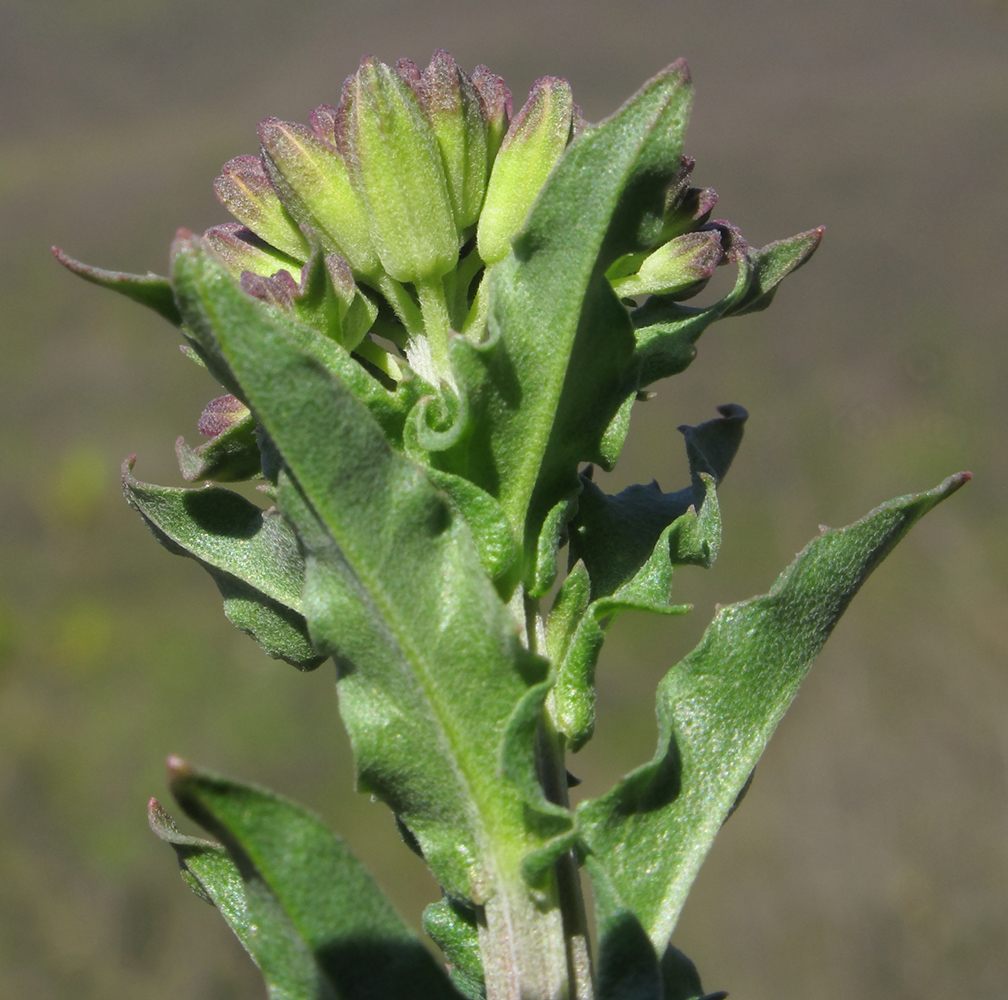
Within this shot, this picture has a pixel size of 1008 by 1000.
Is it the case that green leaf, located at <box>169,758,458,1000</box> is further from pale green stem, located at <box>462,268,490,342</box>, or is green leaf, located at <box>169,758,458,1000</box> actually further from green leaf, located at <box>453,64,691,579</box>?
Result: pale green stem, located at <box>462,268,490,342</box>

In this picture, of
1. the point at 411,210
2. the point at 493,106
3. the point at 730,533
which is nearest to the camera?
the point at 411,210

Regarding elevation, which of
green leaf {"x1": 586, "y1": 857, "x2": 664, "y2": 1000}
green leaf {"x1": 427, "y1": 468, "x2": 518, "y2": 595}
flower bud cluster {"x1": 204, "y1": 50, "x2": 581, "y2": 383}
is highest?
flower bud cluster {"x1": 204, "y1": 50, "x2": 581, "y2": 383}

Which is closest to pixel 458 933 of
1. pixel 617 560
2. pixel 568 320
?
pixel 617 560

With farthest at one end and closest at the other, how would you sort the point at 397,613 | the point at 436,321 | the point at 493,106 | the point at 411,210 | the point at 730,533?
1. the point at 730,533
2. the point at 493,106
3. the point at 436,321
4. the point at 411,210
5. the point at 397,613

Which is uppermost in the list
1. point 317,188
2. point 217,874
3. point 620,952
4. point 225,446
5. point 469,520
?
point 317,188

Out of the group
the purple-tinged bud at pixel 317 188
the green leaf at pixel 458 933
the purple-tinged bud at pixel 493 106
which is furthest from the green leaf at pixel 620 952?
the purple-tinged bud at pixel 493 106

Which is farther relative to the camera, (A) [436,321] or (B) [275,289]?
(A) [436,321]

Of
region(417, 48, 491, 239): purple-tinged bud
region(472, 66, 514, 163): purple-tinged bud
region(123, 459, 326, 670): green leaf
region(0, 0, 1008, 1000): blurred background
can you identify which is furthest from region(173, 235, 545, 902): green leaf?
region(0, 0, 1008, 1000): blurred background

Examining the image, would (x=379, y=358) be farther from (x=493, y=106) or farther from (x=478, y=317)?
(x=493, y=106)
